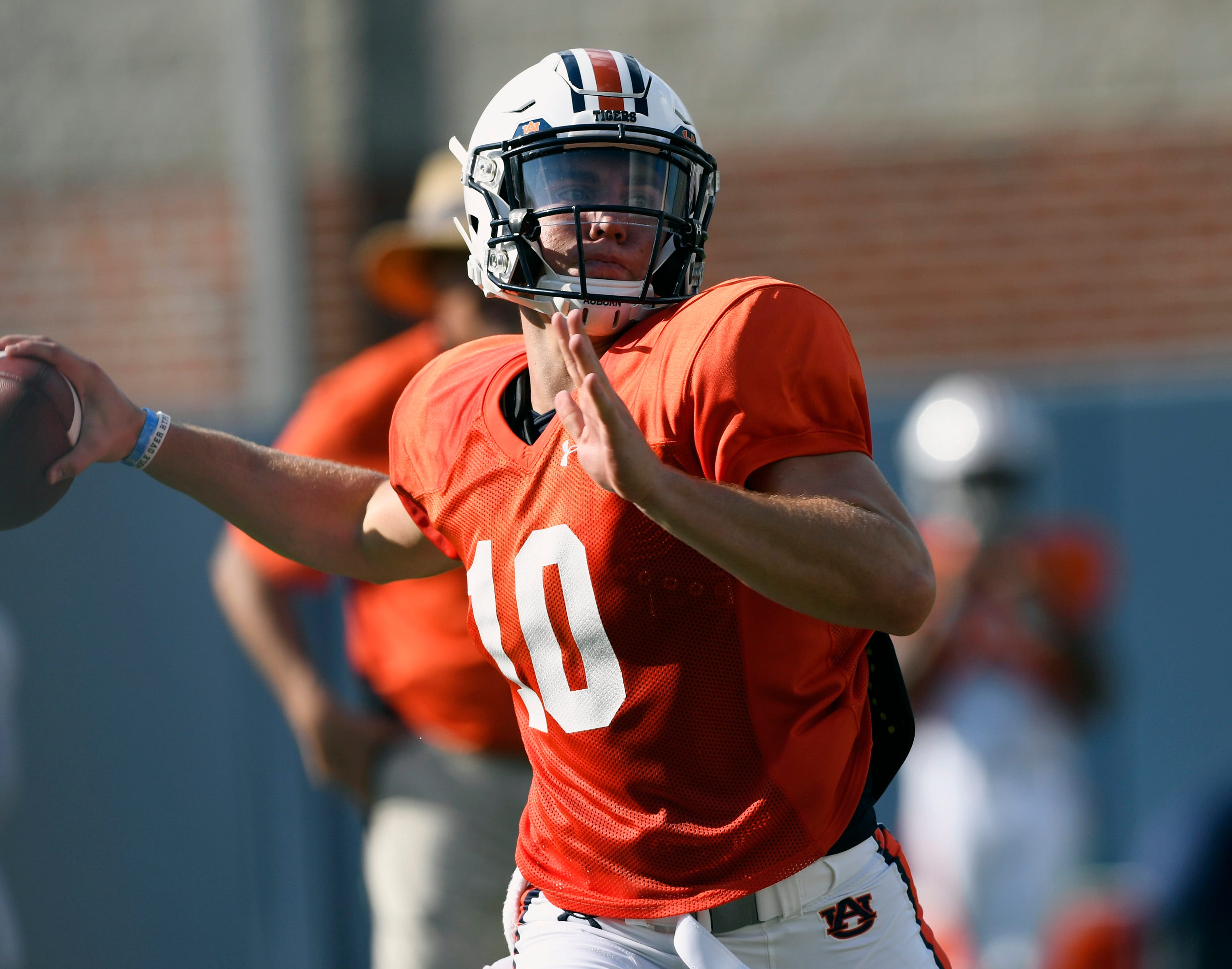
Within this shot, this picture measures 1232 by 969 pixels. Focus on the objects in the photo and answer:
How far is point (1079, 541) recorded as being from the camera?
518 centimetres

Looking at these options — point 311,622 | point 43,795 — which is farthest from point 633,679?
point 43,795

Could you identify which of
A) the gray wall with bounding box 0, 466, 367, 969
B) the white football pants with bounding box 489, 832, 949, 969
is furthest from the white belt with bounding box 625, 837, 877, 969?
the gray wall with bounding box 0, 466, 367, 969

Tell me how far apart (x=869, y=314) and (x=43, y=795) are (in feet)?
12.4

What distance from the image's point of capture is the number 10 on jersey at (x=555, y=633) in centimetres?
204

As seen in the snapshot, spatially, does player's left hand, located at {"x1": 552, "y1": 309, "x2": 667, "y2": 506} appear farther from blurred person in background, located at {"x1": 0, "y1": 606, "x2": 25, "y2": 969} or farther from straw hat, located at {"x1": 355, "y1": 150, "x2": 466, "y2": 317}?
blurred person in background, located at {"x1": 0, "y1": 606, "x2": 25, "y2": 969}

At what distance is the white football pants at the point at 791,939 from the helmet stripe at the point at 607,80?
3.75 feet

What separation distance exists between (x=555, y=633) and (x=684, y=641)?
19 centimetres

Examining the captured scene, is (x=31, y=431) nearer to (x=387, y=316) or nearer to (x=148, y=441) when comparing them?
(x=148, y=441)

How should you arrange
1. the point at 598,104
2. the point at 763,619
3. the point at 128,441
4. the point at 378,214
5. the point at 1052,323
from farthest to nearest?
1. the point at 378,214
2. the point at 1052,323
3. the point at 128,441
4. the point at 598,104
5. the point at 763,619

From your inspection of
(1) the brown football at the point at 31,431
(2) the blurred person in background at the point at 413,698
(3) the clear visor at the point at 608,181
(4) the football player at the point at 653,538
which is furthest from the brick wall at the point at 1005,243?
(1) the brown football at the point at 31,431

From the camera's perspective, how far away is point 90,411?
232 centimetres

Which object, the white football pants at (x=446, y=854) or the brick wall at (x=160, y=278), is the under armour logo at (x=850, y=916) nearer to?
the white football pants at (x=446, y=854)

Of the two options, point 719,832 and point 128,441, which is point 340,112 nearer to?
point 128,441

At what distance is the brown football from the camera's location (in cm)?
220
